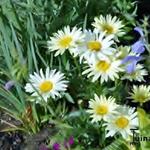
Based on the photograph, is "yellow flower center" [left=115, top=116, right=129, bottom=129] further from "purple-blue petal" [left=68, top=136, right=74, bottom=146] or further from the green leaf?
"purple-blue petal" [left=68, top=136, right=74, bottom=146]

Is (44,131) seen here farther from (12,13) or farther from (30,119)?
(12,13)

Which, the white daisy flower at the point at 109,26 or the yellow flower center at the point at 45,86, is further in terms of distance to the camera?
the white daisy flower at the point at 109,26

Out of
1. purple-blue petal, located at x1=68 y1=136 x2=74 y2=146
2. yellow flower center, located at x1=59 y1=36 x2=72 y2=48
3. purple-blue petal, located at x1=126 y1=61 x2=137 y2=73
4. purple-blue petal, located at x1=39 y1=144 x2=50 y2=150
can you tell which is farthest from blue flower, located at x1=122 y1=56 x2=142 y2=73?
purple-blue petal, located at x1=39 y1=144 x2=50 y2=150

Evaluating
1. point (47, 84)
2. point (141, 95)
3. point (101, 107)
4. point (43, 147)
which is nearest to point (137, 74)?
point (141, 95)

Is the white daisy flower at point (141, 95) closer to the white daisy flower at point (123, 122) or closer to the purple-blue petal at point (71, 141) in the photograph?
the white daisy flower at point (123, 122)

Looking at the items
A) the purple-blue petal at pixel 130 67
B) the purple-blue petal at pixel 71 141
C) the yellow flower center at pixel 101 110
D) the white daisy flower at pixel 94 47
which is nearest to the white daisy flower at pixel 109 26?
the white daisy flower at pixel 94 47
